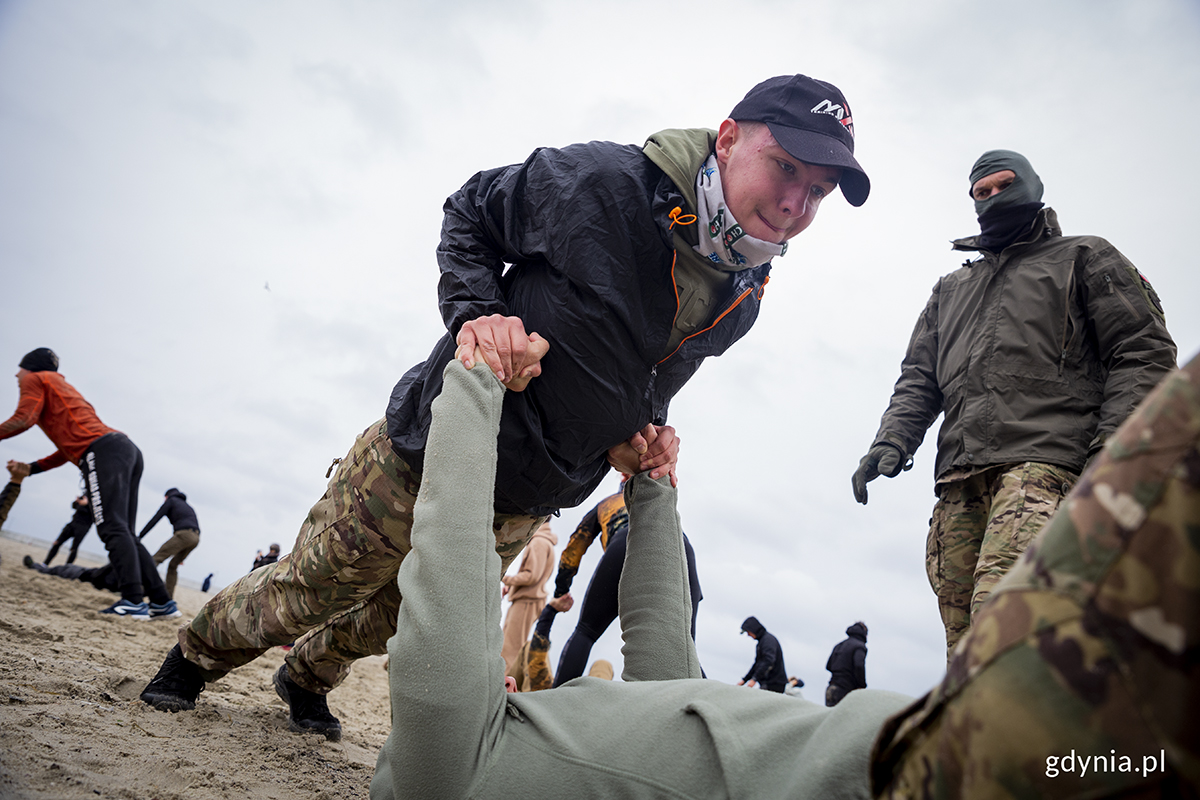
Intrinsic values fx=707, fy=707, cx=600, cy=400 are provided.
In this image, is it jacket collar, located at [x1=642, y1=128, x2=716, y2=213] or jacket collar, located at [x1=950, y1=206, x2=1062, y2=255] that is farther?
jacket collar, located at [x1=950, y1=206, x2=1062, y2=255]

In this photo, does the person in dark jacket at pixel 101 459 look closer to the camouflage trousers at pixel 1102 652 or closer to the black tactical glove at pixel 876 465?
the black tactical glove at pixel 876 465

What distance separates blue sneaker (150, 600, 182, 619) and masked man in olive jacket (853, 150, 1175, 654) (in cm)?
538

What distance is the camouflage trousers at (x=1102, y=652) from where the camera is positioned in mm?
512

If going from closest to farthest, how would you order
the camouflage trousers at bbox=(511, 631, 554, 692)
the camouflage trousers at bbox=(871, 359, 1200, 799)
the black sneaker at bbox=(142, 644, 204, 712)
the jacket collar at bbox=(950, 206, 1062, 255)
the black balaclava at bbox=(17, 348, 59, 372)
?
the camouflage trousers at bbox=(871, 359, 1200, 799)
the black sneaker at bbox=(142, 644, 204, 712)
the jacket collar at bbox=(950, 206, 1062, 255)
the camouflage trousers at bbox=(511, 631, 554, 692)
the black balaclava at bbox=(17, 348, 59, 372)

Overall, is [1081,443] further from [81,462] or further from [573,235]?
[81,462]

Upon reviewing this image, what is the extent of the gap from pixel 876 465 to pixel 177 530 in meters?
8.53

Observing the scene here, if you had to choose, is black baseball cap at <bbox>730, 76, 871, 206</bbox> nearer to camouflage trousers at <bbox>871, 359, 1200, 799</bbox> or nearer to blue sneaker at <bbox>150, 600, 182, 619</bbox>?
camouflage trousers at <bbox>871, 359, 1200, 799</bbox>

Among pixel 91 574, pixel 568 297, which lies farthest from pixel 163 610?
pixel 568 297

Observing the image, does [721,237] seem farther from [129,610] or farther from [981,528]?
[129,610]

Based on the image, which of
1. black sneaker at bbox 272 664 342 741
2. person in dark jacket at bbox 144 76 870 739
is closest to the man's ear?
person in dark jacket at bbox 144 76 870 739

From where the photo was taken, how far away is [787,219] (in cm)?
229

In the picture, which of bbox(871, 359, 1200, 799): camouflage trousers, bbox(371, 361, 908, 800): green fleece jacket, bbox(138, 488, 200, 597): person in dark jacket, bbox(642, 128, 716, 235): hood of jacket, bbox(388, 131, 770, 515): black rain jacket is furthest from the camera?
bbox(138, 488, 200, 597): person in dark jacket

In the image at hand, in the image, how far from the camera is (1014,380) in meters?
2.85

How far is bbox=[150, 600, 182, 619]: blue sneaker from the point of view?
558 cm
